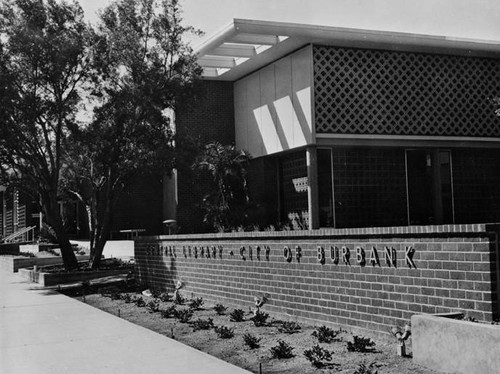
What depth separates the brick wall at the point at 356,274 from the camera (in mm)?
6395

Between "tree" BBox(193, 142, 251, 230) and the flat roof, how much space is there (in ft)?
10.7

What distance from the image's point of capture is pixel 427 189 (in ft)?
70.1

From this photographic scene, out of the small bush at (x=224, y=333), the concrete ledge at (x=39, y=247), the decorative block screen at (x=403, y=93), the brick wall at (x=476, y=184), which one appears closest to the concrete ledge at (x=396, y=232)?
the small bush at (x=224, y=333)

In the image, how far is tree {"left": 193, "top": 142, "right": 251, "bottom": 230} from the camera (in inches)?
830

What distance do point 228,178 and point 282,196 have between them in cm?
236

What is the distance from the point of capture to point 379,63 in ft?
65.7

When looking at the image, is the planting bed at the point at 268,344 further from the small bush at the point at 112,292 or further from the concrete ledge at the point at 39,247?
the concrete ledge at the point at 39,247

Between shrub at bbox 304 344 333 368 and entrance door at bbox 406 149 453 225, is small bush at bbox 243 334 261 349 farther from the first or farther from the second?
entrance door at bbox 406 149 453 225

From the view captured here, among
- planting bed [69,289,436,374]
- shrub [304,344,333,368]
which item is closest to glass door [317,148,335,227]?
planting bed [69,289,436,374]

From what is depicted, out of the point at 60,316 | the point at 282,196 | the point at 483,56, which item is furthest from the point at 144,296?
the point at 483,56

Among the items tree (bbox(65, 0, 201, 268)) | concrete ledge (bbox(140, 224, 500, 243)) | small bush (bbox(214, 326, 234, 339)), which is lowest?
small bush (bbox(214, 326, 234, 339))

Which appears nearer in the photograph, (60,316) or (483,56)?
(60,316)

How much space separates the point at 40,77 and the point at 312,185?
867 cm

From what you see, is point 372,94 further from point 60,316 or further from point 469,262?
point 469,262
